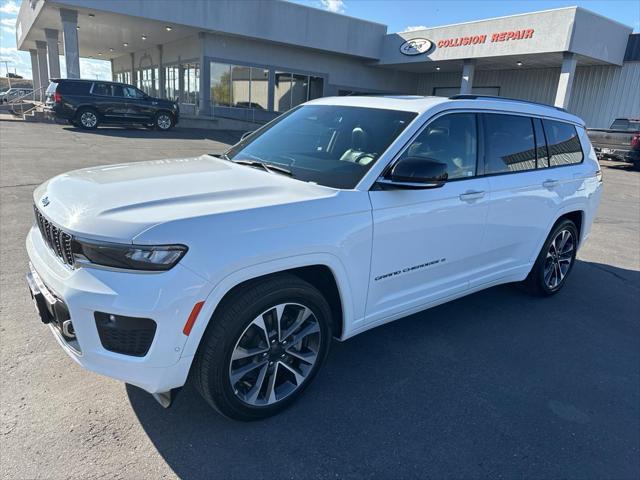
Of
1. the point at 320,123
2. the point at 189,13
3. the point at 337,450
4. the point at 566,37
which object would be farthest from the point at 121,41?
the point at 337,450

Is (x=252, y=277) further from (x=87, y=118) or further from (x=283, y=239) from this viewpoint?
(x=87, y=118)

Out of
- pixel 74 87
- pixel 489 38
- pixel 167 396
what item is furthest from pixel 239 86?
pixel 167 396

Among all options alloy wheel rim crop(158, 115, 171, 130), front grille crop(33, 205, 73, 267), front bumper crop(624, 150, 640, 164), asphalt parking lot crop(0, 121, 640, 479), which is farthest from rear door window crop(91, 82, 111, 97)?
front bumper crop(624, 150, 640, 164)

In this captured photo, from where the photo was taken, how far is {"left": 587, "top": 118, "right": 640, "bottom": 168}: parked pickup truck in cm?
1744

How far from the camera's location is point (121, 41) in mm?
30141

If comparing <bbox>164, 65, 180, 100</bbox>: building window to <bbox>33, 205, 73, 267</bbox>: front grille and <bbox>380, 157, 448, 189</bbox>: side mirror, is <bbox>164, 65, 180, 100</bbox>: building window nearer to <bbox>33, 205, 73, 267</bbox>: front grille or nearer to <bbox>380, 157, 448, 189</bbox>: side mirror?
<bbox>33, 205, 73, 267</bbox>: front grille

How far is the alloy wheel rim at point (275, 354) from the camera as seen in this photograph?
258 centimetres

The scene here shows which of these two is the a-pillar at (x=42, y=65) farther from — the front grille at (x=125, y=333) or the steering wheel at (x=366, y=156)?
the front grille at (x=125, y=333)

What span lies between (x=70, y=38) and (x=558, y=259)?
924 inches

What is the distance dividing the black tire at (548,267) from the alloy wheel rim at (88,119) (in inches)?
736

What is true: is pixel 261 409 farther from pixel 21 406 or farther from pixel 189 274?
pixel 21 406

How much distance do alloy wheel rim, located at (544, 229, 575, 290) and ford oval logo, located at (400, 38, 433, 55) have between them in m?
24.2

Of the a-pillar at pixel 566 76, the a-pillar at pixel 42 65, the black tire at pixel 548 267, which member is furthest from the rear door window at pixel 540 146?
the a-pillar at pixel 42 65

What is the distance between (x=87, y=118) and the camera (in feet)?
61.7
